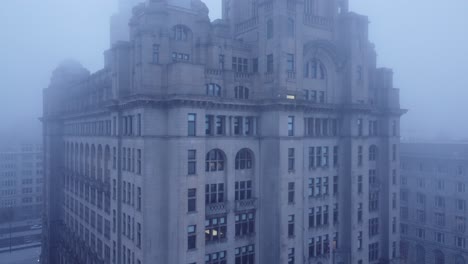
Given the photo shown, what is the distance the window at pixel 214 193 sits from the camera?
4422 centimetres

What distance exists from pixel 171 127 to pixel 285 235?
1902cm

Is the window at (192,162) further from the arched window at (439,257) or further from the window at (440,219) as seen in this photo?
the arched window at (439,257)

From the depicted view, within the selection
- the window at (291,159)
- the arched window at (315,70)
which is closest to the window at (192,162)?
the window at (291,159)

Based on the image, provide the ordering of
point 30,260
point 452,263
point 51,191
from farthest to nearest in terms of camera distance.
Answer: point 30,260, point 51,191, point 452,263

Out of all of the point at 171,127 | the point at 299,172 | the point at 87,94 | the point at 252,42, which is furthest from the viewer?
the point at 87,94

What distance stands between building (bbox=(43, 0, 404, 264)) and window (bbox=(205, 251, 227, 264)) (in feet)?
0.38

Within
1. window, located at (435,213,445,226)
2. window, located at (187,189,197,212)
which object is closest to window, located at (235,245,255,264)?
window, located at (187,189,197,212)

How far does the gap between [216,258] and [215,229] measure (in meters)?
3.35

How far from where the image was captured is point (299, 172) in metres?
48.5

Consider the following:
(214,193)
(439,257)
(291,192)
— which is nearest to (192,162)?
(214,193)

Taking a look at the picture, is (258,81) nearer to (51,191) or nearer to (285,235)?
(285,235)

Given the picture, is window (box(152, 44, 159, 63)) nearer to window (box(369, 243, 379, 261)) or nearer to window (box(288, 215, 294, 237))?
window (box(288, 215, 294, 237))

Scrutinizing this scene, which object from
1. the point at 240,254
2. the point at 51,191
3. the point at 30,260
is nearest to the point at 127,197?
the point at 240,254

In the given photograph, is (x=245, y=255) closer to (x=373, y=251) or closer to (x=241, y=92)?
(x=241, y=92)
